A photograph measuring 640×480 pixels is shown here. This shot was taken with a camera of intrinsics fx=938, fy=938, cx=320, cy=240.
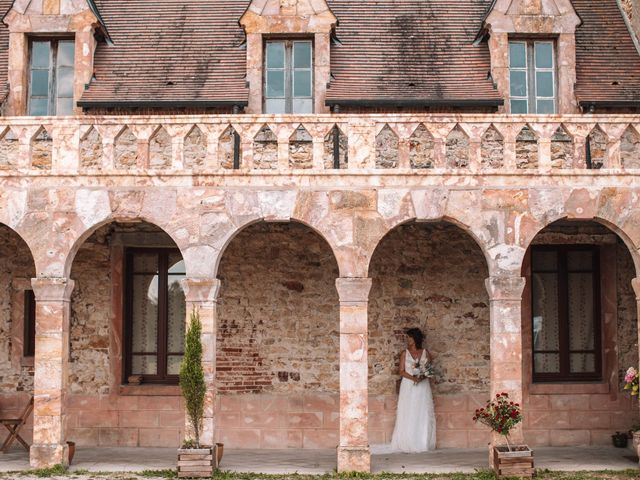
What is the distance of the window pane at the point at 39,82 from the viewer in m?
14.7

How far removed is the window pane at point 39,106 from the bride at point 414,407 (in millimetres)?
6605

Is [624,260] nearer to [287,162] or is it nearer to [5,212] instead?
[287,162]

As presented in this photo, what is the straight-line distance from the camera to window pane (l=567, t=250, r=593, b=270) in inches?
587

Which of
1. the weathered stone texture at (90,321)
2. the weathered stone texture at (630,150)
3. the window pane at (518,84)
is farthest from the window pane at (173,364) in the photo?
the weathered stone texture at (630,150)

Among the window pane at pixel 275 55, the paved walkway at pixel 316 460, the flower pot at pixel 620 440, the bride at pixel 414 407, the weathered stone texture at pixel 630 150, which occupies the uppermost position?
the window pane at pixel 275 55

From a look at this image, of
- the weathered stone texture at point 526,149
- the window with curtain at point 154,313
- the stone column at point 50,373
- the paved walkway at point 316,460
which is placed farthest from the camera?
the window with curtain at point 154,313

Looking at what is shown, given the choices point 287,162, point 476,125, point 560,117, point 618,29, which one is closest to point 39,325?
point 287,162

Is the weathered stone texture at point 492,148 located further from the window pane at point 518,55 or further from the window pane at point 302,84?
the window pane at point 302,84

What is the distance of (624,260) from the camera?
47.9 feet

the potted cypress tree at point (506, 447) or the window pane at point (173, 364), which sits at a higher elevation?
the window pane at point (173, 364)

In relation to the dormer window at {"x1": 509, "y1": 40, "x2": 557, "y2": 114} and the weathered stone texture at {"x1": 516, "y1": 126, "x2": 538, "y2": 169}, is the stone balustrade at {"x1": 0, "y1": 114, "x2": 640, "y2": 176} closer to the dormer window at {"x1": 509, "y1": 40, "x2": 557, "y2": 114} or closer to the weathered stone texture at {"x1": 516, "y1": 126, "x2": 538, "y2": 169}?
the weathered stone texture at {"x1": 516, "y1": 126, "x2": 538, "y2": 169}

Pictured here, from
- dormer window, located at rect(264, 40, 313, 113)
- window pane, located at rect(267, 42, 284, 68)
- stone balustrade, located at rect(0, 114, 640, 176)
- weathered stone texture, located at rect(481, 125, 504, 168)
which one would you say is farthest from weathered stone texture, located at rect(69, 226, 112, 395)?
weathered stone texture, located at rect(481, 125, 504, 168)

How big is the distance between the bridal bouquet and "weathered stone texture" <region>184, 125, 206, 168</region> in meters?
4.33

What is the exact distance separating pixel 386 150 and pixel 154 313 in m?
4.61
